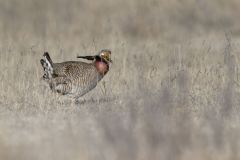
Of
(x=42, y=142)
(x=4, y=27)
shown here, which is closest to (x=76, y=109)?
(x=42, y=142)

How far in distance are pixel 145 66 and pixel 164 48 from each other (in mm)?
2355

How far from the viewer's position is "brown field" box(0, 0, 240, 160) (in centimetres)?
992

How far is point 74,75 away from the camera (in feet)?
44.6

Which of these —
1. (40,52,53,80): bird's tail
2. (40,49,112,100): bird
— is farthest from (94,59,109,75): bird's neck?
(40,52,53,80): bird's tail

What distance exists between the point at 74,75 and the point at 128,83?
1467 millimetres

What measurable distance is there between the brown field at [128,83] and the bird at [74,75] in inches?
8.6

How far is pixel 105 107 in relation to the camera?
1309 cm

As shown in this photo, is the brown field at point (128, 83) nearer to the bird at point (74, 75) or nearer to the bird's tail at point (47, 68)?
the bird at point (74, 75)

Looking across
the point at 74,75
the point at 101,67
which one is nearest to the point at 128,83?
the point at 101,67

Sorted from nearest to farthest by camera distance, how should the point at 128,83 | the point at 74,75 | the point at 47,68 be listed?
the point at 74,75, the point at 47,68, the point at 128,83

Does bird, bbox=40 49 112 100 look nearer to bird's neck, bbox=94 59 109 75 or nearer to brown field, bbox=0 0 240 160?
bird's neck, bbox=94 59 109 75

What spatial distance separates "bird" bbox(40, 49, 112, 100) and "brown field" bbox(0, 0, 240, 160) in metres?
0.22

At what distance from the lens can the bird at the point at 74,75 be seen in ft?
44.5

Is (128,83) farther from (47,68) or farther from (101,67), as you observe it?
(47,68)
